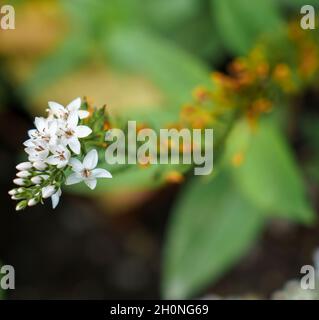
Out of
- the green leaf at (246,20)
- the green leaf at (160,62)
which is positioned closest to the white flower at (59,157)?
the green leaf at (160,62)

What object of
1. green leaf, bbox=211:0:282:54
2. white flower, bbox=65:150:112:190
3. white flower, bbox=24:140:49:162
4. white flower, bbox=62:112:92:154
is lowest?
white flower, bbox=65:150:112:190

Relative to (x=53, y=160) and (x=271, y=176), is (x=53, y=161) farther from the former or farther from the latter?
(x=271, y=176)

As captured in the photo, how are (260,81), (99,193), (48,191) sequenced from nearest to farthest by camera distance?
(48,191), (260,81), (99,193)

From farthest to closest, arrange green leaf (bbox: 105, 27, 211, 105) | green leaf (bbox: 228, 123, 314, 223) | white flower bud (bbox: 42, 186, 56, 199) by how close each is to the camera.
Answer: green leaf (bbox: 105, 27, 211, 105), green leaf (bbox: 228, 123, 314, 223), white flower bud (bbox: 42, 186, 56, 199)

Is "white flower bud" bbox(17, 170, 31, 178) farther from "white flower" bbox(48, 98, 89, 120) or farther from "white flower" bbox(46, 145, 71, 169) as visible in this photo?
"white flower" bbox(48, 98, 89, 120)

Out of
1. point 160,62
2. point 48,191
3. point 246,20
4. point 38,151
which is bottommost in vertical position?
point 48,191

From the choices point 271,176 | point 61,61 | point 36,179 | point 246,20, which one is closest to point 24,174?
point 36,179

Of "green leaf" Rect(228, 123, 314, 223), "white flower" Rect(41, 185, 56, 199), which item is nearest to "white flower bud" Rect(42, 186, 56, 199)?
"white flower" Rect(41, 185, 56, 199)
